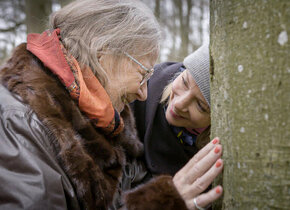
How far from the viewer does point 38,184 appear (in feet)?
3.80

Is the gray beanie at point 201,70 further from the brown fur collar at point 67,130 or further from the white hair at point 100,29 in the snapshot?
the brown fur collar at point 67,130

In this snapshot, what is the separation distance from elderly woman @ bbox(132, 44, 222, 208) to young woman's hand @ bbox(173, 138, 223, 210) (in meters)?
0.74

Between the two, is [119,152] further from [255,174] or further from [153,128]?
[255,174]

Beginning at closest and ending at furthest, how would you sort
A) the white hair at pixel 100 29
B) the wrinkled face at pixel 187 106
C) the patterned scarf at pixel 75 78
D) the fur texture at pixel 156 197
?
the fur texture at pixel 156 197
the patterned scarf at pixel 75 78
the white hair at pixel 100 29
the wrinkled face at pixel 187 106

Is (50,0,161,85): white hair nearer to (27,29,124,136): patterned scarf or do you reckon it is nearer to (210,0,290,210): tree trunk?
(27,29,124,136): patterned scarf

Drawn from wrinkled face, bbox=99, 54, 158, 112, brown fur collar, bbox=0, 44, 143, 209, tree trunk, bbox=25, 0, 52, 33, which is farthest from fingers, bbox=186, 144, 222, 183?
tree trunk, bbox=25, 0, 52, 33

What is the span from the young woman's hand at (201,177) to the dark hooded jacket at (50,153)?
47 mm

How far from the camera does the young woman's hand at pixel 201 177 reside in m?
1.14

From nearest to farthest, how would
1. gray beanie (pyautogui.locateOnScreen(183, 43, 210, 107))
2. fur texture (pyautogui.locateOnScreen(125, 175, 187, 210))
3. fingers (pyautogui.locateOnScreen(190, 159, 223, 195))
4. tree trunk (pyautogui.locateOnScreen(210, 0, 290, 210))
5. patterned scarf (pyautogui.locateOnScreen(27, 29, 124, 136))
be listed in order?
tree trunk (pyautogui.locateOnScreen(210, 0, 290, 210)) → fingers (pyautogui.locateOnScreen(190, 159, 223, 195)) → fur texture (pyautogui.locateOnScreen(125, 175, 187, 210)) → patterned scarf (pyautogui.locateOnScreen(27, 29, 124, 136)) → gray beanie (pyautogui.locateOnScreen(183, 43, 210, 107))

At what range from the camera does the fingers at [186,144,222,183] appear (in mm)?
1137

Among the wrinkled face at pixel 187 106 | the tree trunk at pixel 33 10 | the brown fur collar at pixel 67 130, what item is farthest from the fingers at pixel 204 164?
the tree trunk at pixel 33 10

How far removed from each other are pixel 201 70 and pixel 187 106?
0.32m

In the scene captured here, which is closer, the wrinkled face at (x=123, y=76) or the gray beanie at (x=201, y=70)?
the wrinkled face at (x=123, y=76)

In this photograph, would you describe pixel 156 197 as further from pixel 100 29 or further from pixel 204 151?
pixel 100 29
